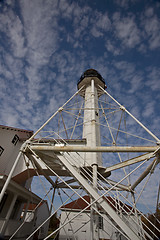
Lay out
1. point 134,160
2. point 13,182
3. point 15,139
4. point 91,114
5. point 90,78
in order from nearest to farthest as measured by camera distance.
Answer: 1. point 134,160
2. point 13,182
3. point 91,114
4. point 15,139
5. point 90,78

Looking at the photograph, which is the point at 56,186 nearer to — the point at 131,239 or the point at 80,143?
the point at 80,143

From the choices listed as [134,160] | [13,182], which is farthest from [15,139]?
[134,160]

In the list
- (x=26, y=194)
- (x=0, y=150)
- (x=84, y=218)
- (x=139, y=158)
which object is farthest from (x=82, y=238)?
(x=139, y=158)

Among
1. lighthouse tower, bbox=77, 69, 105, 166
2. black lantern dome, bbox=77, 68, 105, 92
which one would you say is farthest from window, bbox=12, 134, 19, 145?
black lantern dome, bbox=77, 68, 105, 92

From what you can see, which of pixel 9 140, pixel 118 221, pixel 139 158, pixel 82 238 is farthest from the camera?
pixel 82 238

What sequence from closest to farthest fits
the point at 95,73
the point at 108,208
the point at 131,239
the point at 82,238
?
the point at 131,239, the point at 108,208, the point at 95,73, the point at 82,238

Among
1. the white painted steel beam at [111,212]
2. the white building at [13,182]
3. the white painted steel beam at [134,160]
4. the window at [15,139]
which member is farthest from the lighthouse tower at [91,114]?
the window at [15,139]

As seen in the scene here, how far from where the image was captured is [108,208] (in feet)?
15.4

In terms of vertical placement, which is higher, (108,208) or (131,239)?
(108,208)

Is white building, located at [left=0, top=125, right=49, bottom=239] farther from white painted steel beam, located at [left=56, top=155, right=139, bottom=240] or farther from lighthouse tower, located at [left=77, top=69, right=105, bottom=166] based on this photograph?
white painted steel beam, located at [left=56, top=155, right=139, bottom=240]

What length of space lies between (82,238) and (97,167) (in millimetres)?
12710

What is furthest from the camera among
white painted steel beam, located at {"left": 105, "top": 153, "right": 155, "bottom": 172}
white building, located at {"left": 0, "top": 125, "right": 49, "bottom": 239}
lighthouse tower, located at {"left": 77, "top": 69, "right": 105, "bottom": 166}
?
white building, located at {"left": 0, "top": 125, "right": 49, "bottom": 239}

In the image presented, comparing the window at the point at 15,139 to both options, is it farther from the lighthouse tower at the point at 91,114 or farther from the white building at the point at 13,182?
the lighthouse tower at the point at 91,114

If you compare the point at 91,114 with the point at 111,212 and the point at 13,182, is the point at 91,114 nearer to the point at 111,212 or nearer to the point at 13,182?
the point at 111,212
